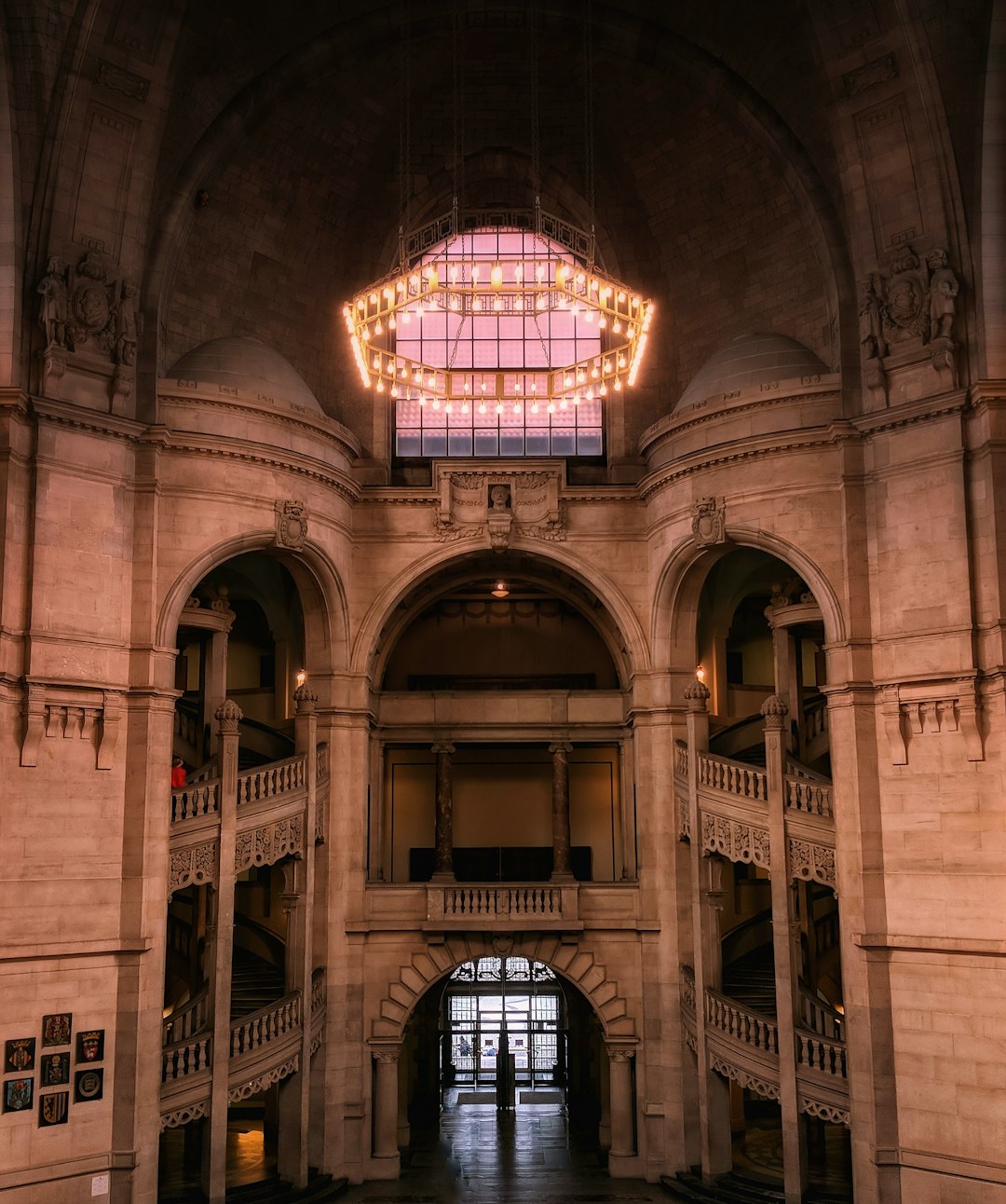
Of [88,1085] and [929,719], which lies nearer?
[88,1085]

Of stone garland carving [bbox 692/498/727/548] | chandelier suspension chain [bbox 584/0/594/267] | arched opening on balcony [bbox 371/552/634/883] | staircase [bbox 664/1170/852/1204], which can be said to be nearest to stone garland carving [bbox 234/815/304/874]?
arched opening on balcony [bbox 371/552/634/883]

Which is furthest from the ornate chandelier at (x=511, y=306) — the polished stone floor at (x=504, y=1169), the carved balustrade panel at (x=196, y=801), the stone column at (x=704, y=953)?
the polished stone floor at (x=504, y=1169)

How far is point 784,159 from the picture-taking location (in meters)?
20.8

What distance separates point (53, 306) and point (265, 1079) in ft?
36.9

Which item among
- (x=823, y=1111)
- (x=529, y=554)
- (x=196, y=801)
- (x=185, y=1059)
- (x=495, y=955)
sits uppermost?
(x=529, y=554)

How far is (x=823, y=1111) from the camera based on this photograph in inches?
726

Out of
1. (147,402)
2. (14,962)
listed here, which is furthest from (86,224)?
(14,962)

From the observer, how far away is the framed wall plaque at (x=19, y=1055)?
641 inches

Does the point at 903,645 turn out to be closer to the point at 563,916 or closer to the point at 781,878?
the point at 781,878

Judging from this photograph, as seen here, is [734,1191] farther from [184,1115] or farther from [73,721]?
[73,721]

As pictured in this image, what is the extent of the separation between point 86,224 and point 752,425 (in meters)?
9.90

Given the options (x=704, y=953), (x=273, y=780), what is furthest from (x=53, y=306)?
(x=704, y=953)

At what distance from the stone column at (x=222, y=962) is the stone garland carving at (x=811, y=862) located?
8.09 meters

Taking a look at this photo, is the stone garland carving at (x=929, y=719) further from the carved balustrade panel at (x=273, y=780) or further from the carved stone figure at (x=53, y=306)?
the carved stone figure at (x=53, y=306)
